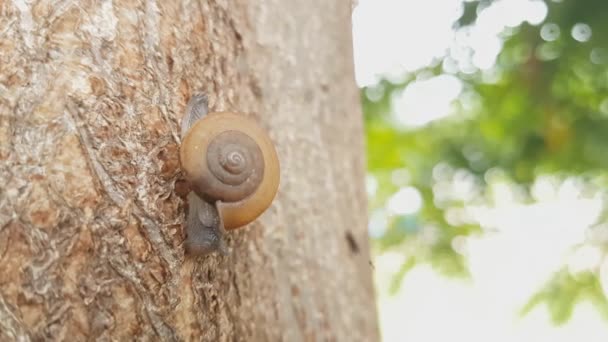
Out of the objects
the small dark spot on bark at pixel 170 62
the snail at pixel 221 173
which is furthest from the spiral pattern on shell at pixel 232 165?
the small dark spot on bark at pixel 170 62

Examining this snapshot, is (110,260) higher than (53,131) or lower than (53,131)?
lower

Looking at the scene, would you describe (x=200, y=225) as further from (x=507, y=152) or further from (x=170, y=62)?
Result: (x=507, y=152)

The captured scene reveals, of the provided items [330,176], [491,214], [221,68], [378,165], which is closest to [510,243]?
[491,214]

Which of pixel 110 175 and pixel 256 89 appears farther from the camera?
pixel 256 89

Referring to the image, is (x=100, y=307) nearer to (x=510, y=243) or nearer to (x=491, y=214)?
(x=491, y=214)

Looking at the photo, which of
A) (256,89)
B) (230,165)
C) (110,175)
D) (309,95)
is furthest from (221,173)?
(309,95)

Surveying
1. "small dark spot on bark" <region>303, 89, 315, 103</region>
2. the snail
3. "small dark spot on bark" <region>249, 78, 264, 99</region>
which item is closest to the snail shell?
the snail
